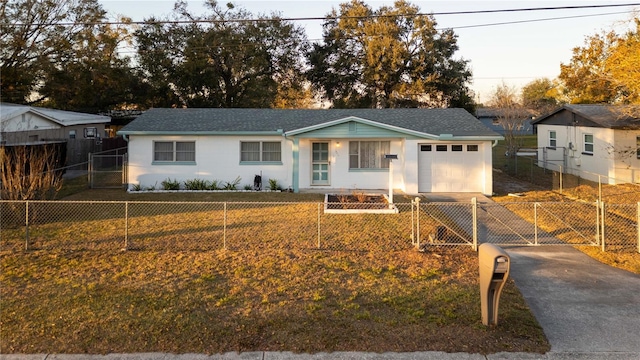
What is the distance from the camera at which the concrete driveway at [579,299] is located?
6.00 meters

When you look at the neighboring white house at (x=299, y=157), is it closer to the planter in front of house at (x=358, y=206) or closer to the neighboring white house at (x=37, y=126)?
the planter in front of house at (x=358, y=206)

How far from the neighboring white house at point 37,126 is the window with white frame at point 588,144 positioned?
27.2 m

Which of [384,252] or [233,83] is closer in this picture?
[384,252]

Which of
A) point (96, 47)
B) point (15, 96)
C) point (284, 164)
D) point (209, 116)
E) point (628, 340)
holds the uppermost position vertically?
point (96, 47)

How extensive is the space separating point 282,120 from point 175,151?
5019mm

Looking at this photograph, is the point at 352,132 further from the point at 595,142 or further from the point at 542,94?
the point at 542,94

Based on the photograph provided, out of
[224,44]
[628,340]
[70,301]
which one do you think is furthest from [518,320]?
[224,44]

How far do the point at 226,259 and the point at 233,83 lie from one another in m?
33.1

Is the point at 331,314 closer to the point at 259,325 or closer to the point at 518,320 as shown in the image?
the point at 259,325

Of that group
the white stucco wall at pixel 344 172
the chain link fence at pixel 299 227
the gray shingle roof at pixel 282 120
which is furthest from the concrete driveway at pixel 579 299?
the gray shingle roof at pixel 282 120

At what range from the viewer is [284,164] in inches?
776

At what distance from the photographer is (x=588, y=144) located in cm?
2381

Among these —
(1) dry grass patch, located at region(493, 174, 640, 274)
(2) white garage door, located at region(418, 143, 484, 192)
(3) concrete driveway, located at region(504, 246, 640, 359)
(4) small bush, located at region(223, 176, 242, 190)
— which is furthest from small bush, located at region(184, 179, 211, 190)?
(3) concrete driveway, located at region(504, 246, 640, 359)

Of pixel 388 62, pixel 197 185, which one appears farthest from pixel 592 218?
pixel 388 62
